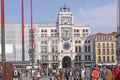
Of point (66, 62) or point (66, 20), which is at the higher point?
point (66, 20)

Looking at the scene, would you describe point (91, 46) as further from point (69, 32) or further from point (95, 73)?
point (95, 73)

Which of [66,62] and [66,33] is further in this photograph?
[66,62]

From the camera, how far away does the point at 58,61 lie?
430 ft

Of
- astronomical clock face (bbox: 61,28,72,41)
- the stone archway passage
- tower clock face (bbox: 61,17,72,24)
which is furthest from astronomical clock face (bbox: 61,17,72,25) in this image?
the stone archway passage

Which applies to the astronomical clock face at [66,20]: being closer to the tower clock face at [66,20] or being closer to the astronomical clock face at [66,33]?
the tower clock face at [66,20]

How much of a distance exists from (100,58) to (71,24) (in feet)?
46.1

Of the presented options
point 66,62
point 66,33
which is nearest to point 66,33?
point 66,33

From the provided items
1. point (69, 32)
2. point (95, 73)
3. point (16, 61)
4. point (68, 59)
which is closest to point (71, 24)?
point (69, 32)

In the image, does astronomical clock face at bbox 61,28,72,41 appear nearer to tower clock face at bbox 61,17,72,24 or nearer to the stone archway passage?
tower clock face at bbox 61,17,72,24

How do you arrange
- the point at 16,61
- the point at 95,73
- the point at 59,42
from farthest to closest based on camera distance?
the point at 59,42
the point at 16,61
the point at 95,73

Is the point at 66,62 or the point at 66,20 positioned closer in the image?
the point at 66,62

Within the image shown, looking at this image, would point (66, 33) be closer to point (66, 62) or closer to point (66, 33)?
point (66, 33)

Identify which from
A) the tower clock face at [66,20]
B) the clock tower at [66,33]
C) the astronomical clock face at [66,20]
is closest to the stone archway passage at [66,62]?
the clock tower at [66,33]

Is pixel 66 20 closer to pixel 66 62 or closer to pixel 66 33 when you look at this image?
pixel 66 33
